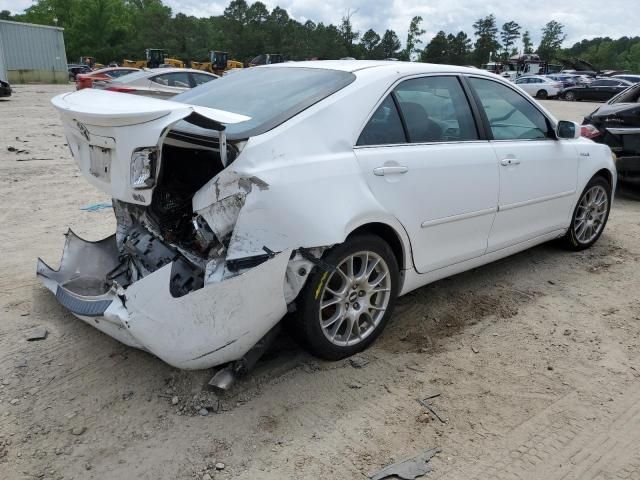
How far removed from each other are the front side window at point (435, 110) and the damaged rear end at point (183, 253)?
1.15m

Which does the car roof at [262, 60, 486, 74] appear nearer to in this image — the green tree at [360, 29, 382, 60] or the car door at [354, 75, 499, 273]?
the car door at [354, 75, 499, 273]

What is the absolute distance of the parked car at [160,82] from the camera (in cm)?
1371

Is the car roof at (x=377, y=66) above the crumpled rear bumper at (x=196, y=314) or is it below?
above

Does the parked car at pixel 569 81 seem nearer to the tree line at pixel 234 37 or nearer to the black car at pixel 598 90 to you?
the black car at pixel 598 90

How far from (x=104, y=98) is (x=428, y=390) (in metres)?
2.45

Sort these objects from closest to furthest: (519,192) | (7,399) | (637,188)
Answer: (7,399), (519,192), (637,188)

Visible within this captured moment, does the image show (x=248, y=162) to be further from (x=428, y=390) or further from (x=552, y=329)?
(x=552, y=329)

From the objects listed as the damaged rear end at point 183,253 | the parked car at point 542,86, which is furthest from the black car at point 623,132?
the parked car at point 542,86

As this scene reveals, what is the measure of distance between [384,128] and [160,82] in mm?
12345

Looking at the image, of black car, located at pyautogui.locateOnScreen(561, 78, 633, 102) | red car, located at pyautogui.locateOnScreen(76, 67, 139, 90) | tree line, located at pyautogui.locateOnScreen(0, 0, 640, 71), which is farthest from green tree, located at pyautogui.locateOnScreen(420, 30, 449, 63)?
red car, located at pyautogui.locateOnScreen(76, 67, 139, 90)

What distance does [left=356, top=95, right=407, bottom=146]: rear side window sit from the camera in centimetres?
318

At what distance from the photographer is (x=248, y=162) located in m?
2.66

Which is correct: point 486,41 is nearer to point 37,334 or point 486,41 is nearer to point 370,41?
point 370,41

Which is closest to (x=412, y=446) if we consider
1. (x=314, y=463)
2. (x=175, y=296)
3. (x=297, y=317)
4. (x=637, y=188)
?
(x=314, y=463)
